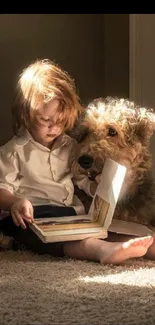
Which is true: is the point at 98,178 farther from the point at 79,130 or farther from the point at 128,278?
the point at 128,278

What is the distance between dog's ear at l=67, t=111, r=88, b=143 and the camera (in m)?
1.32

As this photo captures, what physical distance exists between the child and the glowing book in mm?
63

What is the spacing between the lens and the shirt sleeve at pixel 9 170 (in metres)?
1.28

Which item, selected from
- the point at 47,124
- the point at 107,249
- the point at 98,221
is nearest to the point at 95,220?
the point at 98,221

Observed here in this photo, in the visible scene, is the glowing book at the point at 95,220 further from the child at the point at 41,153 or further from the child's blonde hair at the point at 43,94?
the child's blonde hair at the point at 43,94

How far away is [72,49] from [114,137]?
58cm

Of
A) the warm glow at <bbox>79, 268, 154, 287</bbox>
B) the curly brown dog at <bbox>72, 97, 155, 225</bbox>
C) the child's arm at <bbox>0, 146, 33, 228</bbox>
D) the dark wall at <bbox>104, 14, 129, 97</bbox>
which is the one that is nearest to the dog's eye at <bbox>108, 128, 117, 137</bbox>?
the curly brown dog at <bbox>72, 97, 155, 225</bbox>

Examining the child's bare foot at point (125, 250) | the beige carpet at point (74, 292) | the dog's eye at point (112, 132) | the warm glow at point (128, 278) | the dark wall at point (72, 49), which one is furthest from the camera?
the dark wall at point (72, 49)

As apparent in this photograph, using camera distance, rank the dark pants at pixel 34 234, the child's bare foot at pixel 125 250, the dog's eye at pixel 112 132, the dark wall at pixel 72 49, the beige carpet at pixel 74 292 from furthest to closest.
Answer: the dark wall at pixel 72 49 → the dog's eye at pixel 112 132 → the dark pants at pixel 34 234 → the child's bare foot at pixel 125 250 → the beige carpet at pixel 74 292

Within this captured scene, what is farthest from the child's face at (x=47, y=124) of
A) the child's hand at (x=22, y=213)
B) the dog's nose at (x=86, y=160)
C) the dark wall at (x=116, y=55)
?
the dark wall at (x=116, y=55)

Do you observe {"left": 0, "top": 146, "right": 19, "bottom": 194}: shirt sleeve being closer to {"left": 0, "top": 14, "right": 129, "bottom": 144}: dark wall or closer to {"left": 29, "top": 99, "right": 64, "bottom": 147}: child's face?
{"left": 29, "top": 99, "right": 64, "bottom": 147}: child's face

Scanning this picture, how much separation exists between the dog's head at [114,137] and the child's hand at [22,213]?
18 centimetres

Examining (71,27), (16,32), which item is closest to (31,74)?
(16,32)
